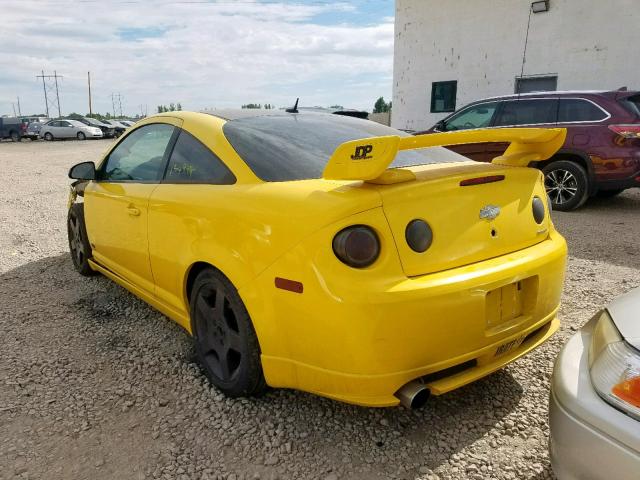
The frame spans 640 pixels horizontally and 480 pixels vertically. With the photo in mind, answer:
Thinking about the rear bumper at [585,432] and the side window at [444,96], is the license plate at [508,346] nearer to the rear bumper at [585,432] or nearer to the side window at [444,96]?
the rear bumper at [585,432]

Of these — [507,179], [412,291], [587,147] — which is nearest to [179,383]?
[412,291]

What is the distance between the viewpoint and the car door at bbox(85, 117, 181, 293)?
3078mm

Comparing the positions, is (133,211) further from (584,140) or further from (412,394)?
(584,140)

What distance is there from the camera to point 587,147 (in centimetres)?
676

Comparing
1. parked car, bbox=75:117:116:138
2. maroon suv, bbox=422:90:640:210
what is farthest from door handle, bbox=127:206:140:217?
parked car, bbox=75:117:116:138

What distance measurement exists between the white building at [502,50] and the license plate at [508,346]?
11.0 m

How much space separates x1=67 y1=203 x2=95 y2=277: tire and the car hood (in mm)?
3847

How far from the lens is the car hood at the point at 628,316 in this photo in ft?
5.06

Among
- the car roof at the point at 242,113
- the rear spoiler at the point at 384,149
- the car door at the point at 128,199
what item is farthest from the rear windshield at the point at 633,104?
the car door at the point at 128,199

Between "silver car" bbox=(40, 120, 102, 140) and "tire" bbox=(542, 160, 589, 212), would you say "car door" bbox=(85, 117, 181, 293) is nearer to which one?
"tire" bbox=(542, 160, 589, 212)

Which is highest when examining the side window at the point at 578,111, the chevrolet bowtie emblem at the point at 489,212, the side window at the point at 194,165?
the side window at the point at 578,111

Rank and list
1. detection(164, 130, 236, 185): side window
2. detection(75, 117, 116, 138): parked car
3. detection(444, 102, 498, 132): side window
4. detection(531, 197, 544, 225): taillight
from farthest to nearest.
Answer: detection(75, 117, 116, 138): parked car < detection(444, 102, 498, 132): side window < detection(164, 130, 236, 185): side window < detection(531, 197, 544, 225): taillight

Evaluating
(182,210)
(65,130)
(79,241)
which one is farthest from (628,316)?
(65,130)

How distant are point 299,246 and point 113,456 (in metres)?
1.25
